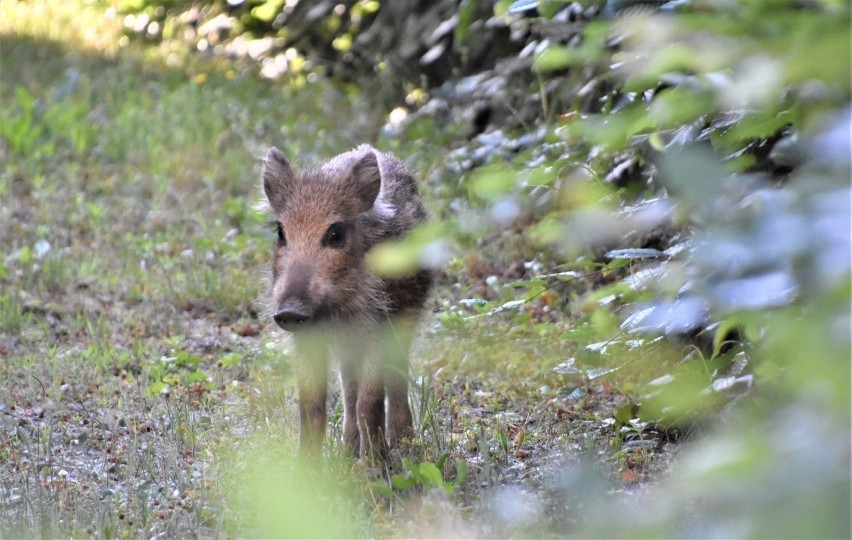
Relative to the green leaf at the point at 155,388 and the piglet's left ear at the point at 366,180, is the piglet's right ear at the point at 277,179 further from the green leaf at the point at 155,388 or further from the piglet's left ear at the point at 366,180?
the green leaf at the point at 155,388

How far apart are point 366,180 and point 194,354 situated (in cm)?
194

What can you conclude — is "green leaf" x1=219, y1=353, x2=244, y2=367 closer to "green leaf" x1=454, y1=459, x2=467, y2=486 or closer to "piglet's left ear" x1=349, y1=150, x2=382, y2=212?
"piglet's left ear" x1=349, y1=150, x2=382, y2=212

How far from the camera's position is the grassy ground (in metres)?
4.02

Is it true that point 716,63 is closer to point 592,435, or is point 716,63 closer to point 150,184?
point 592,435

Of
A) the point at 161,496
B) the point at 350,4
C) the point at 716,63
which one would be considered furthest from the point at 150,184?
the point at 716,63

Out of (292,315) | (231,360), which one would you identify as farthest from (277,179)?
(231,360)

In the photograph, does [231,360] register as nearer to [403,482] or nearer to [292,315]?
[292,315]

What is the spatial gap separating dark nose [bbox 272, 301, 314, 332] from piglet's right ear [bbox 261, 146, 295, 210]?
2.26 feet

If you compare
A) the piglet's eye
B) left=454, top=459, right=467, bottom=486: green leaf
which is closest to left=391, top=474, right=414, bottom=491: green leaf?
left=454, top=459, right=467, bottom=486: green leaf

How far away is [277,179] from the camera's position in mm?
5109

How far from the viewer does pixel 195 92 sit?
11.0m

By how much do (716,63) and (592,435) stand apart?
327cm

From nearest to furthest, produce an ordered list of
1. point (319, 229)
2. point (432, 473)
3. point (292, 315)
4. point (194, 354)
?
point (432, 473)
point (292, 315)
point (319, 229)
point (194, 354)

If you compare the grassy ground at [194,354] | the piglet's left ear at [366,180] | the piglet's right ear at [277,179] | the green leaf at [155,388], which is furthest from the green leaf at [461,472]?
the green leaf at [155,388]
